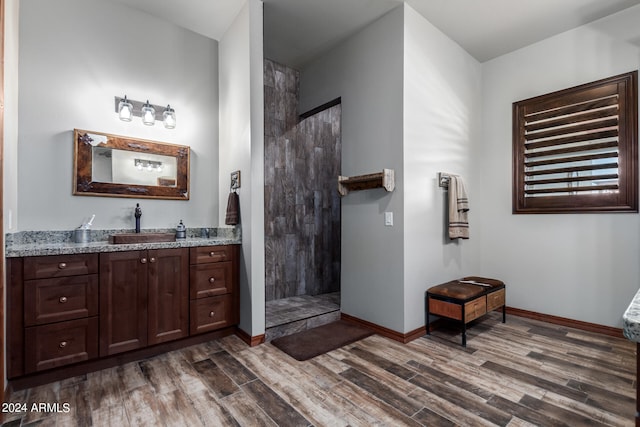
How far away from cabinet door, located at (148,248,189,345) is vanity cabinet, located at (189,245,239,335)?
0.20ft

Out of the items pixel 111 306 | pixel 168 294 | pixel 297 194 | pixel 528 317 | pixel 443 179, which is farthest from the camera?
pixel 297 194

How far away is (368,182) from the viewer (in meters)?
3.15

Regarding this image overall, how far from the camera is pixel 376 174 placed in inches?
118

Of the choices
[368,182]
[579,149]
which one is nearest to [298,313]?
[368,182]

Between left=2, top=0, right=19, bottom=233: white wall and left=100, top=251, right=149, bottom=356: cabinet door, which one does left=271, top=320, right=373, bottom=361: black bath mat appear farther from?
left=2, top=0, right=19, bottom=233: white wall

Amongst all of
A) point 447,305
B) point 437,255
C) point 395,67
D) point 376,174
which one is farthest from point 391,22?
point 447,305

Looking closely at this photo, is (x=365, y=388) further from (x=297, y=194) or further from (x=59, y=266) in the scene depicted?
(x=297, y=194)

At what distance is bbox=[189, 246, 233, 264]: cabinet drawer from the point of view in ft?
Result: 9.12

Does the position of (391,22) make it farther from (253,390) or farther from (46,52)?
(253,390)

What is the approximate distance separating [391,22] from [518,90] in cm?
180

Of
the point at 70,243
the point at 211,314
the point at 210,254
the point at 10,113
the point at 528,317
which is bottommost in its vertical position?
the point at 528,317

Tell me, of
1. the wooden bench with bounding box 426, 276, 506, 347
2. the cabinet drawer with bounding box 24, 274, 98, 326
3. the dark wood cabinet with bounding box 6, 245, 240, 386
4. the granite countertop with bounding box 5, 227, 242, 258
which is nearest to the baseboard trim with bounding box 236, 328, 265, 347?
the dark wood cabinet with bounding box 6, 245, 240, 386

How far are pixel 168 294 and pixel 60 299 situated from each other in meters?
0.70

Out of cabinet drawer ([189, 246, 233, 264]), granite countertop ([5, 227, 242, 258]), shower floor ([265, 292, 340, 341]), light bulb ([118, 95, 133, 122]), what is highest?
light bulb ([118, 95, 133, 122])
